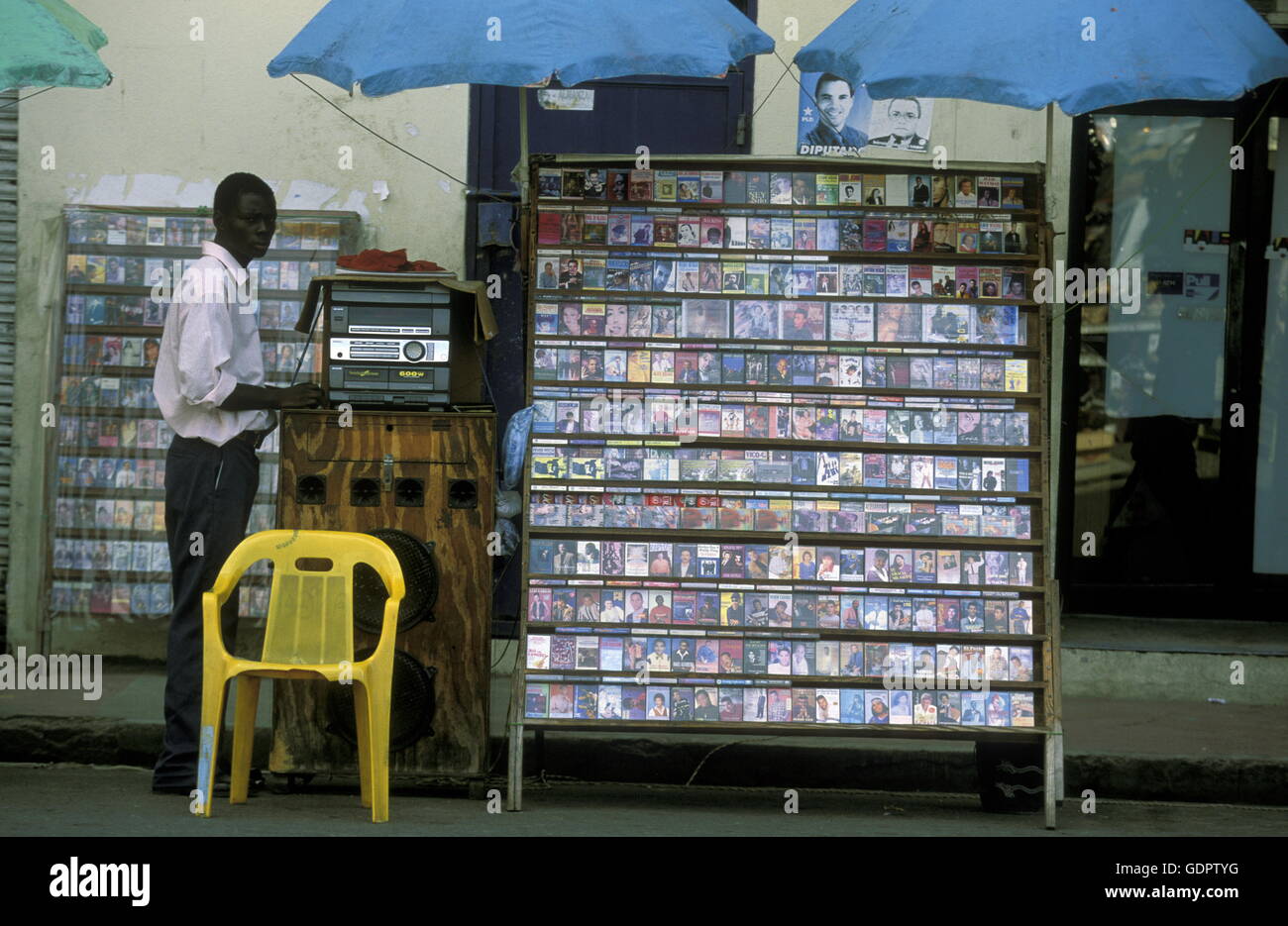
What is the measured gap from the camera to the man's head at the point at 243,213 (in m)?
5.98

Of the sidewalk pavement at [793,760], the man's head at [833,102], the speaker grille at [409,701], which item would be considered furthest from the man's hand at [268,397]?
the man's head at [833,102]

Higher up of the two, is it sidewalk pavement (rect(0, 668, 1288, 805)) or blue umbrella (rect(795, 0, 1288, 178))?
blue umbrella (rect(795, 0, 1288, 178))

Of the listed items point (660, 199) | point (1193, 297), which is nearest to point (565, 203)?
point (660, 199)

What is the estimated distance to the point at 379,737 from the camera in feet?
17.7

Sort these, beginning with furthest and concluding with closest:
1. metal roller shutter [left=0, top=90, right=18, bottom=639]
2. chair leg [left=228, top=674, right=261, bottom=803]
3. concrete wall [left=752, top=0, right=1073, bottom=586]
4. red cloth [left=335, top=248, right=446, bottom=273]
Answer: metal roller shutter [left=0, top=90, right=18, bottom=639], concrete wall [left=752, top=0, right=1073, bottom=586], red cloth [left=335, top=248, right=446, bottom=273], chair leg [left=228, top=674, right=261, bottom=803]

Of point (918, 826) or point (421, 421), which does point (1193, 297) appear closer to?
point (918, 826)

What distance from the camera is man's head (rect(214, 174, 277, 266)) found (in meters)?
5.98

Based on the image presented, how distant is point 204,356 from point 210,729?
1311mm

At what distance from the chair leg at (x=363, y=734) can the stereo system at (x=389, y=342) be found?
1036 millimetres

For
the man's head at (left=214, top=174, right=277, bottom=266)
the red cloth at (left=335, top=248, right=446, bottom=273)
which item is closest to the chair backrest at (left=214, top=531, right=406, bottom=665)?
the red cloth at (left=335, top=248, right=446, bottom=273)

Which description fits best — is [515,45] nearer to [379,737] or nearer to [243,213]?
[243,213]

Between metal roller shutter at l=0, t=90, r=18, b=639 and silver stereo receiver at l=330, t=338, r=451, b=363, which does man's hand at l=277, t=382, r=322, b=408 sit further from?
metal roller shutter at l=0, t=90, r=18, b=639

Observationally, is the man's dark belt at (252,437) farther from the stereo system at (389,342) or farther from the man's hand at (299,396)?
the stereo system at (389,342)

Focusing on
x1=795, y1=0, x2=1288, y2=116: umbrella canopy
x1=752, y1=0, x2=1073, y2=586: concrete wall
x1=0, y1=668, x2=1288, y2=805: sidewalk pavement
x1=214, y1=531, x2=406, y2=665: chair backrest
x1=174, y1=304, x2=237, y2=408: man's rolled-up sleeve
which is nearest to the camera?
x1=795, y1=0, x2=1288, y2=116: umbrella canopy
